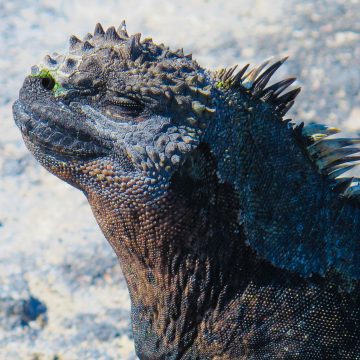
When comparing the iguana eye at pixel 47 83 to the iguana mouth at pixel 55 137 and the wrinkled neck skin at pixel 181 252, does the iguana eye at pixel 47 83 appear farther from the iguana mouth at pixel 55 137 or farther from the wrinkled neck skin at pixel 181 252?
the wrinkled neck skin at pixel 181 252

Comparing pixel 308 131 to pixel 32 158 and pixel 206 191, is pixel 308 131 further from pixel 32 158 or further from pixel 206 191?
pixel 32 158

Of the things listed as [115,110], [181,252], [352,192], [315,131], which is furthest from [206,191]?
[352,192]

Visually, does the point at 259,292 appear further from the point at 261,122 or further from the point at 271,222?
the point at 261,122

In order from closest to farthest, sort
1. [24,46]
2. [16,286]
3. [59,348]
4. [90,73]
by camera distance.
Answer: [90,73] → [59,348] → [16,286] → [24,46]

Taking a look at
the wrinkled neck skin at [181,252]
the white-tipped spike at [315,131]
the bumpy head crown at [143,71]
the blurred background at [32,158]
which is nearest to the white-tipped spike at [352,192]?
the white-tipped spike at [315,131]

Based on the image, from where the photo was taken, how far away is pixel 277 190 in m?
2.54

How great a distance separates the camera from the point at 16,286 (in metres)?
4.21

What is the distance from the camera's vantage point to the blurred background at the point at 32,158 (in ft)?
13.3

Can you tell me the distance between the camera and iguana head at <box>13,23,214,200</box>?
94.7 inches

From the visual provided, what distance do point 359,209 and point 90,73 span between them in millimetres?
1207

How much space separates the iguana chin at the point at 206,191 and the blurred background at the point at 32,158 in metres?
1.44

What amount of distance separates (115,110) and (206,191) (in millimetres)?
450

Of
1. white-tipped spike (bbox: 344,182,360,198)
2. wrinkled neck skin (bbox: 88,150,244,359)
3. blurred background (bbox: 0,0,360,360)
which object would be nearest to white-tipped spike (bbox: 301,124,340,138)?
white-tipped spike (bbox: 344,182,360,198)

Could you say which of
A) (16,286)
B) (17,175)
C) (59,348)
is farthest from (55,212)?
(59,348)
